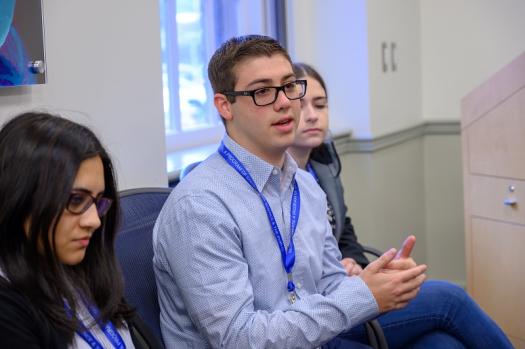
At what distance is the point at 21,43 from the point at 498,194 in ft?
7.07

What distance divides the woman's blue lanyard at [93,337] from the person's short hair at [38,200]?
4 cm

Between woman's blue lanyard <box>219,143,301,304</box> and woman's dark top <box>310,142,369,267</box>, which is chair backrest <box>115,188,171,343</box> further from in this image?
woman's dark top <box>310,142,369,267</box>

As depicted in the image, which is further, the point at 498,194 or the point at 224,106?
the point at 498,194

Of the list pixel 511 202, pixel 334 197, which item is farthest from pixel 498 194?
pixel 334 197

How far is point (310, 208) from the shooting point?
6.55ft

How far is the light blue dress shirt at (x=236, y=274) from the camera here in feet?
5.35

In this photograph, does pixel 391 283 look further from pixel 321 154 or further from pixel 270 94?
pixel 321 154

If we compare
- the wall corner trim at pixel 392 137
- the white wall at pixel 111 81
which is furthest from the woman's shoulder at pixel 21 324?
the wall corner trim at pixel 392 137

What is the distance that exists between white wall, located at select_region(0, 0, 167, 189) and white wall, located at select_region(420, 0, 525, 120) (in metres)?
2.71

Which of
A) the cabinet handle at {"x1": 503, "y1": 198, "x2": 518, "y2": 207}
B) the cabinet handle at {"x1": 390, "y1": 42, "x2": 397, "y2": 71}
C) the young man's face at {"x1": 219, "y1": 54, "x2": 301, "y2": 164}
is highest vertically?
the cabinet handle at {"x1": 390, "y1": 42, "x2": 397, "y2": 71}

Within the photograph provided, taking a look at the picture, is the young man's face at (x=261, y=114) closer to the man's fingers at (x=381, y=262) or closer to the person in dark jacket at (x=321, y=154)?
the man's fingers at (x=381, y=262)

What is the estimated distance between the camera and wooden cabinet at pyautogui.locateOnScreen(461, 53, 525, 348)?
10.3 ft

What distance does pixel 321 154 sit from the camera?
2.72 m

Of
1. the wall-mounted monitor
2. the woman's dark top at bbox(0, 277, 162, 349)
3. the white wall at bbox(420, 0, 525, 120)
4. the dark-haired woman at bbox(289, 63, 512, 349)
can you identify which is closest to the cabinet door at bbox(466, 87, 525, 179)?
the dark-haired woman at bbox(289, 63, 512, 349)
